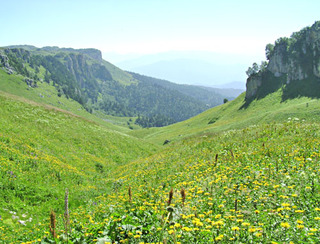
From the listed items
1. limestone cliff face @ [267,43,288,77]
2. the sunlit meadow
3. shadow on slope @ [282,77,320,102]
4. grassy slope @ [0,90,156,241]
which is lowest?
grassy slope @ [0,90,156,241]

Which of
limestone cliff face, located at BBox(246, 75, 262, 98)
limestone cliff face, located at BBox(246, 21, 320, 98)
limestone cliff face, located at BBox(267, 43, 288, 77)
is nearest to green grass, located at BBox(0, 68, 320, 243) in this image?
limestone cliff face, located at BBox(246, 21, 320, 98)

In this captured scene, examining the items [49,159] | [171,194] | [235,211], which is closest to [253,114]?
[49,159]

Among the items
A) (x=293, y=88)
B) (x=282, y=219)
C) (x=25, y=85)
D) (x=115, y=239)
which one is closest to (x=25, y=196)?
(x=115, y=239)

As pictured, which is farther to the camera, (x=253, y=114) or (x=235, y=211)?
(x=253, y=114)

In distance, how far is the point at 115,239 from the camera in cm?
653

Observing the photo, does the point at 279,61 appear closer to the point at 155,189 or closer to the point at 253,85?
the point at 253,85

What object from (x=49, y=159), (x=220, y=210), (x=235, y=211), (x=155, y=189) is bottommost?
(x=49, y=159)

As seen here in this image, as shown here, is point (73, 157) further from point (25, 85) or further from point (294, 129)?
point (25, 85)

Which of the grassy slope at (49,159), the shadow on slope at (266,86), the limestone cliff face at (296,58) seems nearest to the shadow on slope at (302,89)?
the limestone cliff face at (296,58)

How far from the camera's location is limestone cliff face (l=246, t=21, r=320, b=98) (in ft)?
290

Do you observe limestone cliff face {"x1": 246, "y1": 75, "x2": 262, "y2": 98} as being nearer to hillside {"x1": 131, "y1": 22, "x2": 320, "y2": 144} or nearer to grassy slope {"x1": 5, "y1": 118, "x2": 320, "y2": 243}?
hillside {"x1": 131, "y1": 22, "x2": 320, "y2": 144}

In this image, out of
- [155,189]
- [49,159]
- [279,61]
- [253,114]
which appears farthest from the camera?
[279,61]

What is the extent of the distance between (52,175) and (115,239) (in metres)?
13.9

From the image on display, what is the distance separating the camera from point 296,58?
95438mm
